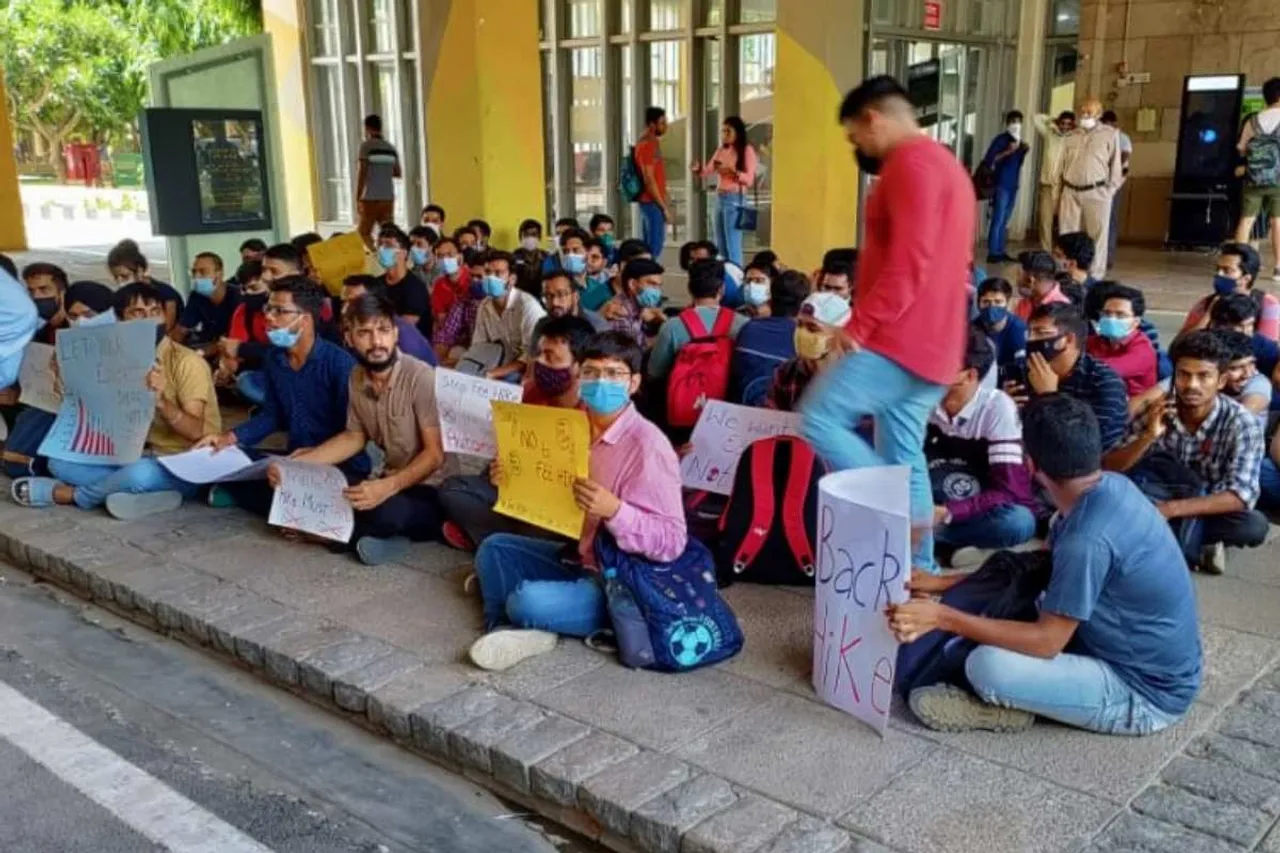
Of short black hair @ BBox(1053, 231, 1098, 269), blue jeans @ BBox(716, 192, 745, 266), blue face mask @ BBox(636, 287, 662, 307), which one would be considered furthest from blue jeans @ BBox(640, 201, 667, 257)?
short black hair @ BBox(1053, 231, 1098, 269)

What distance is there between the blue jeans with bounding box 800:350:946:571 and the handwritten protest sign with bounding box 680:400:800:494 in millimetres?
718

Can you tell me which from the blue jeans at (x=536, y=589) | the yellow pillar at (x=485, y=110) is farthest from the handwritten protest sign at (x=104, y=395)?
the yellow pillar at (x=485, y=110)

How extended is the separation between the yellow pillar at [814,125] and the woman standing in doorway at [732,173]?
320mm

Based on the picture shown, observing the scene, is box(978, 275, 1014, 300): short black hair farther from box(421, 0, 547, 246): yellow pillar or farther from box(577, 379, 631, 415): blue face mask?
box(421, 0, 547, 246): yellow pillar

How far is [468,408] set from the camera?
487 centimetres

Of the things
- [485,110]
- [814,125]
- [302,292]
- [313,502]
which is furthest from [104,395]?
[814,125]

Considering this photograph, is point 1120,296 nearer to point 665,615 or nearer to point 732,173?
point 665,615

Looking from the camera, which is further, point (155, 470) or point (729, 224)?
point (729, 224)

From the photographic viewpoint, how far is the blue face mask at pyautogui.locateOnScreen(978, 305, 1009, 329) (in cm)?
622

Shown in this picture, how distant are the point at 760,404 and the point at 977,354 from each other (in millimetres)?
1017

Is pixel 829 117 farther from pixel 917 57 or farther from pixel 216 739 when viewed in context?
pixel 216 739

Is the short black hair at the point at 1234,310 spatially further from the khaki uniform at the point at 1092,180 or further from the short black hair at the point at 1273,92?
the short black hair at the point at 1273,92

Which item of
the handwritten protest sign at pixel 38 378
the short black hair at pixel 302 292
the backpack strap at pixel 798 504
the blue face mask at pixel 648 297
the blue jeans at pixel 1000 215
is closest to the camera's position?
the backpack strap at pixel 798 504

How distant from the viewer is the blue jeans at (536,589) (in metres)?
3.96
